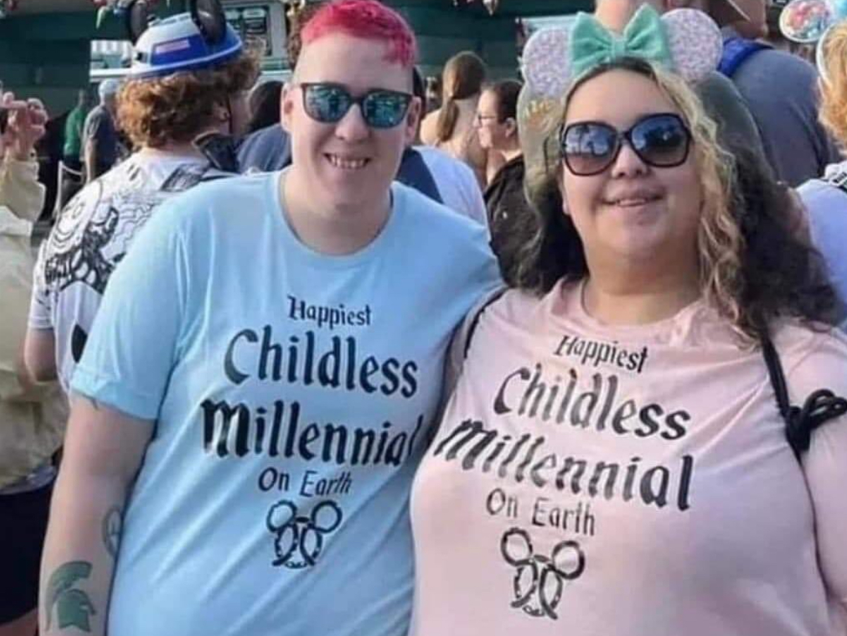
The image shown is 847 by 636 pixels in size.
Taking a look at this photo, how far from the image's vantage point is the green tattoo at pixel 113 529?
7.11 ft

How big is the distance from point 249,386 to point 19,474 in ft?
4.94

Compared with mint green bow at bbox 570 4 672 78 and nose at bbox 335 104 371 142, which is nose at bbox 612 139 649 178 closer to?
mint green bow at bbox 570 4 672 78

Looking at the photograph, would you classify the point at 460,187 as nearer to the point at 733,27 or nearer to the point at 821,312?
the point at 733,27

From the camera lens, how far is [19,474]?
3.42 meters

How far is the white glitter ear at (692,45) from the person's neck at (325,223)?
51 cm

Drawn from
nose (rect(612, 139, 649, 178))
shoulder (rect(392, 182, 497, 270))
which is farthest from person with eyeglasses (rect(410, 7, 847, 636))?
shoulder (rect(392, 182, 497, 270))

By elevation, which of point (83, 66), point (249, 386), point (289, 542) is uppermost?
point (249, 386)

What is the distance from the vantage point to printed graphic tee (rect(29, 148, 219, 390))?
3039 mm

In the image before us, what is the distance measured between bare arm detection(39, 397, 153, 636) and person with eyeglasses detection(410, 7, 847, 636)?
447mm

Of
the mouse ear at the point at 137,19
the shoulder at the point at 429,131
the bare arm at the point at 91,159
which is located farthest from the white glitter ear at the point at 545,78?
the bare arm at the point at 91,159

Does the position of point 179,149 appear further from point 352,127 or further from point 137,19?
point 352,127

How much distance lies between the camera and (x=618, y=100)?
2109 mm

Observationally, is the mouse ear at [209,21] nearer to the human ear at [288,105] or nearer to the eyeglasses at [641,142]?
the human ear at [288,105]

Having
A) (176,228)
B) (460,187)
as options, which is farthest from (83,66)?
(176,228)
